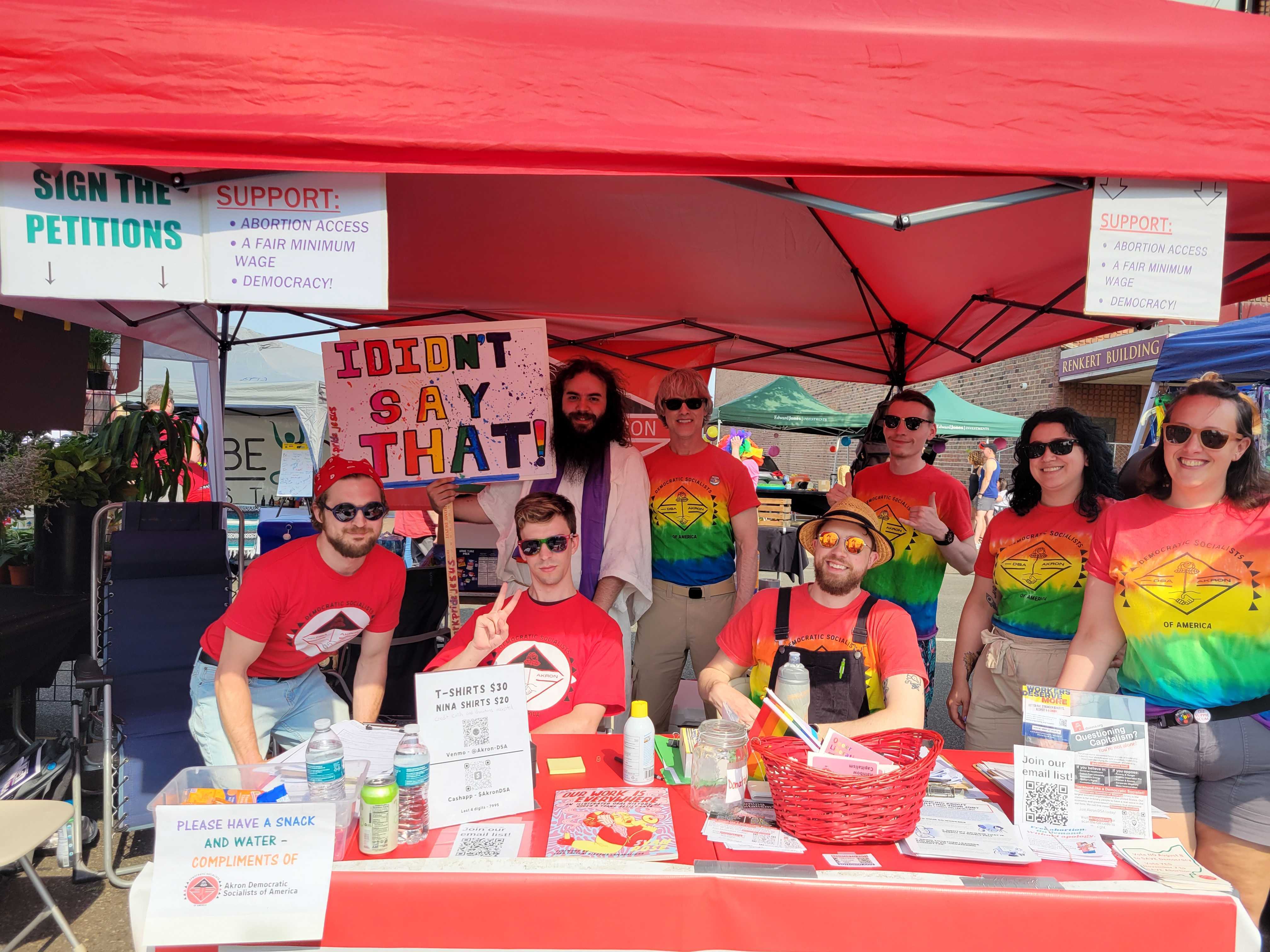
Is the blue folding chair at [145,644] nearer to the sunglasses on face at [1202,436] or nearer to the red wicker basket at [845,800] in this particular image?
the red wicker basket at [845,800]

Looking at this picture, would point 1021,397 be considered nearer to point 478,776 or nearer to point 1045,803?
point 1045,803

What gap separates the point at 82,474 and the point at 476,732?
3.17m

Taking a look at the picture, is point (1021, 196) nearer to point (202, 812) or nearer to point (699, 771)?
point (699, 771)

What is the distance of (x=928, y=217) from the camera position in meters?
2.05

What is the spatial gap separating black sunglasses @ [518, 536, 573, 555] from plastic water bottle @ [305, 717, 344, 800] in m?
1.02

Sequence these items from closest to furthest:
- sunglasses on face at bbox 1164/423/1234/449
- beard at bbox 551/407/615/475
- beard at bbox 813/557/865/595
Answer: sunglasses on face at bbox 1164/423/1234/449, beard at bbox 813/557/865/595, beard at bbox 551/407/615/475


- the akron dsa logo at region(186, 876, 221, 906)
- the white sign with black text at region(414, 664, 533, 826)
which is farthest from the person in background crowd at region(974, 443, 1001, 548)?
the akron dsa logo at region(186, 876, 221, 906)

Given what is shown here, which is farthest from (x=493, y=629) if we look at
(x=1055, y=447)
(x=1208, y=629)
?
(x=1055, y=447)

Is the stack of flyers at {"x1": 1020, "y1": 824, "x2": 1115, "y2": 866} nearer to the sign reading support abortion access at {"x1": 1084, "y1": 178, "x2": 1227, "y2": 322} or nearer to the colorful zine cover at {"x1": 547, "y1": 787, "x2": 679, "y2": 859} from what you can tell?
the colorful zine cover at {"x1": 547, "y1": 787, "x2": 679, "y2": 859}

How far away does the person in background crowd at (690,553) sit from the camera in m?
3.59

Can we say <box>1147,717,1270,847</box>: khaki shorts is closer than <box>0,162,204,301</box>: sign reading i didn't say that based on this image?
No

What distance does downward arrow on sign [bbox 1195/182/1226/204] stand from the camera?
6.28 ft

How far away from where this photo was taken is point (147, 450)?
4043 mm

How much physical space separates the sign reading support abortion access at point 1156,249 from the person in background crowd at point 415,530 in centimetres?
603
